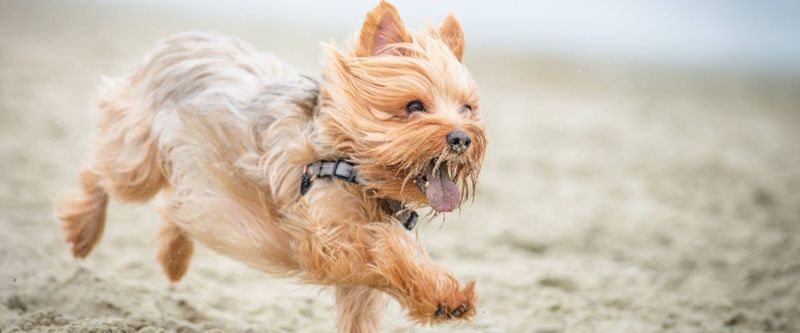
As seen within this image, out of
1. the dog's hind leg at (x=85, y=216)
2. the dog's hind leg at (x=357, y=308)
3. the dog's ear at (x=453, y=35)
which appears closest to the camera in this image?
the dog's ear at (x=453, y=35)

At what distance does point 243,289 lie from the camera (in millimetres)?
5418

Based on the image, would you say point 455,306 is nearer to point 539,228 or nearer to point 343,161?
point 343,161

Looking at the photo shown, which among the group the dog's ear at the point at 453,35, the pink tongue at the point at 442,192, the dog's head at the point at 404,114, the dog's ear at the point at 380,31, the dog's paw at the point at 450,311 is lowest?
the dog's paw at the point at 450,311

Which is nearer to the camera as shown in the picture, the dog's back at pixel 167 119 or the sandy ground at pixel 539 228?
the dog's back at pixel 167 119

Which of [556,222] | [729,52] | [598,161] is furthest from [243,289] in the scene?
[729,52]

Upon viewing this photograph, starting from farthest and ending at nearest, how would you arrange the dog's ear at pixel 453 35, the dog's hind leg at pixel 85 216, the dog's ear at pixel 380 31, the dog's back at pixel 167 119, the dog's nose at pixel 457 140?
the dog's hind leg at pixel 85 216 → the dog's back at pixel 167 119 → the dog's ear at pixel 453 35 → the dog's ear at pixel 380 31 → the dog's nose at pixel 457 140

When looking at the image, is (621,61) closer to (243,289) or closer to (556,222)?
(556,222)

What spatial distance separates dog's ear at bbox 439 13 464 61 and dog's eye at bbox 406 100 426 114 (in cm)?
36

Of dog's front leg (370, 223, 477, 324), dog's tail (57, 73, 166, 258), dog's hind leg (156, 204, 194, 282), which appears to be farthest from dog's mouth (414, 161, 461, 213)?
dog's hind leg (156, 204, 194, 282)

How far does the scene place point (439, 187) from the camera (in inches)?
141

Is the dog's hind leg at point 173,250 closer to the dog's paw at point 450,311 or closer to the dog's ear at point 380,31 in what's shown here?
the dog's ear at point 380,31

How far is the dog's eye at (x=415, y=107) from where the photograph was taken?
12.1ft

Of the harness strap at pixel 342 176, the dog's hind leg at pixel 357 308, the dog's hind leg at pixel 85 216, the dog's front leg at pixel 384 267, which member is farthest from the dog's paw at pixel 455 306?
the dog's hind leg at pixel 85 216

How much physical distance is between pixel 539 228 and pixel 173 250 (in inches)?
117
